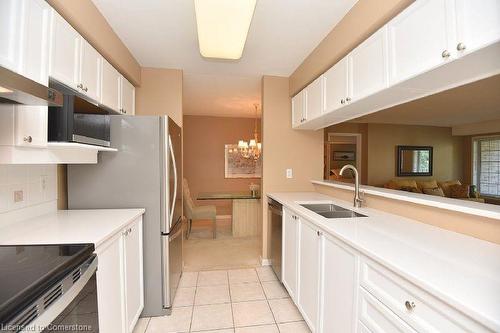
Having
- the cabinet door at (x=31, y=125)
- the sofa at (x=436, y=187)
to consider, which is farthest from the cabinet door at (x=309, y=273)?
the sofa at (x=436, y=187)

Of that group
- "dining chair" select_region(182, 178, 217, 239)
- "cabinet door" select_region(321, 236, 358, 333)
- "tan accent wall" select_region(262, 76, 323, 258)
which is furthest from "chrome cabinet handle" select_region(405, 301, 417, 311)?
"dining chair" select_region(182, 178, 217, 239)

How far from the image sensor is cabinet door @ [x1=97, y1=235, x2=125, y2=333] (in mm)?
1338

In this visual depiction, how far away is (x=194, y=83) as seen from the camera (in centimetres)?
344

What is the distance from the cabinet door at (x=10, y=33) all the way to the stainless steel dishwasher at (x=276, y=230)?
7.10 feet

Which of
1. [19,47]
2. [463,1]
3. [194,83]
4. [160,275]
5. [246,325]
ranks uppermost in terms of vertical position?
[194,83]

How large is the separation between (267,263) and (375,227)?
1.94 meters

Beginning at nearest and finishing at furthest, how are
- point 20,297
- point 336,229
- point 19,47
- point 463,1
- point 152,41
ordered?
point 20,297, point 463,1, point 19,47, point 336,229, point 152,41

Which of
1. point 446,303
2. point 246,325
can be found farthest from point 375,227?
point 246,325

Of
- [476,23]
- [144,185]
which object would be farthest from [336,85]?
[144,185]

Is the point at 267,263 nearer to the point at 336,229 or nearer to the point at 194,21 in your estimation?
the point at 336,229

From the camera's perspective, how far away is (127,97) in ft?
8.55

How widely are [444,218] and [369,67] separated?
104 cm

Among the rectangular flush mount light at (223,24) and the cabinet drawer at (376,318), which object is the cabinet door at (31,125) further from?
the cabinet drawer at (376,318)

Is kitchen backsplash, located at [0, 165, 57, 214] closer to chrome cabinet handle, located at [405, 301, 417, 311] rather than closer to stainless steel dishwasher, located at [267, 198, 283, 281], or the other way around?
stainless steel dishwasher, located at [267, 198, 283, 281]
